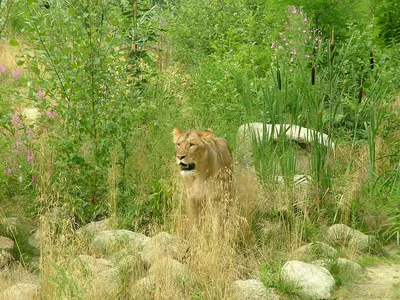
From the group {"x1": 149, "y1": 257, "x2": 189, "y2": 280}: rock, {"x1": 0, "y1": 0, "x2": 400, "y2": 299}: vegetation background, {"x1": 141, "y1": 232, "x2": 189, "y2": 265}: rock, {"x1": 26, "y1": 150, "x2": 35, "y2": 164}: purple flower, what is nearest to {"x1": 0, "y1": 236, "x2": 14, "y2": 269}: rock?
{"x1": 0, "y1": 0, "x2": 400, "y2": 299}: vegetation background

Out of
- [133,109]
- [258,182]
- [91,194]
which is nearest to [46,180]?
[91,194]

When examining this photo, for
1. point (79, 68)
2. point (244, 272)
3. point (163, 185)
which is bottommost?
point (244, 272)

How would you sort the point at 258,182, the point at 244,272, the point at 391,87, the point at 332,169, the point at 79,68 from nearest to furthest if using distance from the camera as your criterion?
the point at 244,272, the point at 79,68, the point at 258,182, the point at 332,169, the point at 391,87

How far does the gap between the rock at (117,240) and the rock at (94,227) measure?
6.5 inches

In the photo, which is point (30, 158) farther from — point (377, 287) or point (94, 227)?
point (377, 287)

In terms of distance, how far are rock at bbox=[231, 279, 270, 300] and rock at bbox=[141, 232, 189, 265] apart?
668 millimetres

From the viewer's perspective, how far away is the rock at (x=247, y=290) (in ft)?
18.8

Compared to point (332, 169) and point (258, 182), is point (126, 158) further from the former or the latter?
point (332, 169)

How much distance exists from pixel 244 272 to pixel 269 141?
192 cm

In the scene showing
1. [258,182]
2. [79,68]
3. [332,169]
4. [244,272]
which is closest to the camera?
[244,272]

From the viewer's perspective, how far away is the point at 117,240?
6.65 metres

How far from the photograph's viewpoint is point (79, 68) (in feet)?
23.3

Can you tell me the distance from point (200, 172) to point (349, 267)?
63.5 inches

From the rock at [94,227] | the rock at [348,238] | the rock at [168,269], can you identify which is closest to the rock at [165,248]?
the rock at [168,269]
